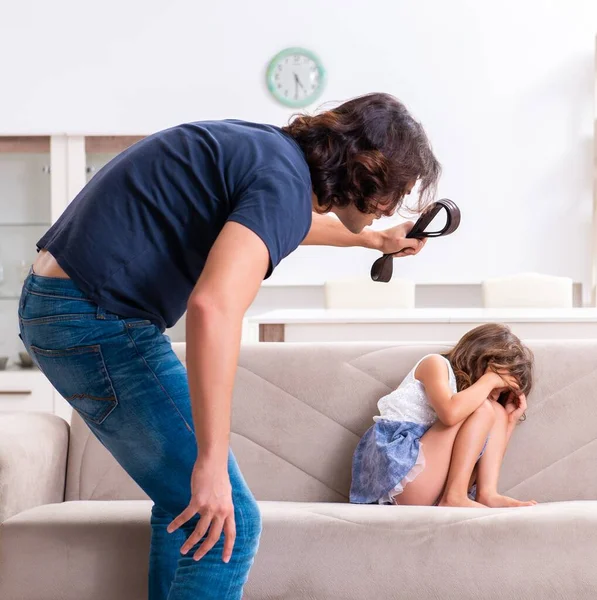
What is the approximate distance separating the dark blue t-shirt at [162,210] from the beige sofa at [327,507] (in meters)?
0.70

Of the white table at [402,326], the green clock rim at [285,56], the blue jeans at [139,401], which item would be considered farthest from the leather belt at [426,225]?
the green clock rim at [285,56]

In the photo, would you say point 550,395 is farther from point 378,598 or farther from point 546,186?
point 546,186

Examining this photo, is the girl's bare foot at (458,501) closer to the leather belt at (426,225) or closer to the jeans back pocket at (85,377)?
the leather belt at (426,225)

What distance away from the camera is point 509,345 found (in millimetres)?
2021

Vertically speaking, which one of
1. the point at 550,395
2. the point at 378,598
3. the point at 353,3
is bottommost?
the point at 378,598

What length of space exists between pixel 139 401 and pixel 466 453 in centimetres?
102

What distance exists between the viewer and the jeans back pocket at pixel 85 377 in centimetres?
111

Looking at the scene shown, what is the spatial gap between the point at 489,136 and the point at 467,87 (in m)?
0.31

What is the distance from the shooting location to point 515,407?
2.00 m

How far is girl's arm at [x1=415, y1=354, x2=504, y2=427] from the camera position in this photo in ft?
6.38

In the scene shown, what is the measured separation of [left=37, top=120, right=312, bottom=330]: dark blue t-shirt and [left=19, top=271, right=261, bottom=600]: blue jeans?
0.11 ft

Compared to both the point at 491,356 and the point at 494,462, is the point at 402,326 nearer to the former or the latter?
the point at 491,356

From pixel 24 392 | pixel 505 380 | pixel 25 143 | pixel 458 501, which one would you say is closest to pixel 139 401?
pixel 458 501

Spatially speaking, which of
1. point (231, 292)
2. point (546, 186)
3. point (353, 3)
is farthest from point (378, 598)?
point (353, 3)
